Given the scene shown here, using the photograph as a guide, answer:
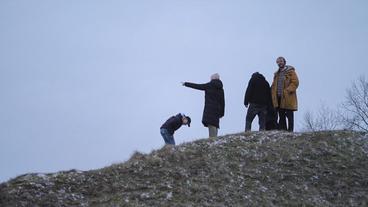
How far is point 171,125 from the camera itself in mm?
15703

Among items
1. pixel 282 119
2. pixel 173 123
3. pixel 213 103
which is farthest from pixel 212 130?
pixel 282 119

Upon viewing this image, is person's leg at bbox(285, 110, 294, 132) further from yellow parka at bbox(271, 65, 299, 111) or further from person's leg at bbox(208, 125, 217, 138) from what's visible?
person's leg at bbox(208, 125, 217, 138)

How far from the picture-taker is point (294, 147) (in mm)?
13727

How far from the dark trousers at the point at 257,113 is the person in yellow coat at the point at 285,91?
0.41 m

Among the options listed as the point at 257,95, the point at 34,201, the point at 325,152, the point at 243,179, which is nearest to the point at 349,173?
the point at 325,152

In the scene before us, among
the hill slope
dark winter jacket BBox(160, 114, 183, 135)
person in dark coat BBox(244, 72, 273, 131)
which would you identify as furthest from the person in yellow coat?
dark winter jacket BBox(160, 114, 183, 135)

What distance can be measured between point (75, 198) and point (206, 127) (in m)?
6.13

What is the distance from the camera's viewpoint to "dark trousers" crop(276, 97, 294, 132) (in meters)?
15.8

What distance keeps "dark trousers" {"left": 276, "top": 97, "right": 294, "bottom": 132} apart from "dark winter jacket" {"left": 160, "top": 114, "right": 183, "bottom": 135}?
2.97 meters

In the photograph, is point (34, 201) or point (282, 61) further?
point (282, 61)

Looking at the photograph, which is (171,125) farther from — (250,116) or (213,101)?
(250,116)

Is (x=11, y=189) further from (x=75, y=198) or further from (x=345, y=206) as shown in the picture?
(x=345, y=206)

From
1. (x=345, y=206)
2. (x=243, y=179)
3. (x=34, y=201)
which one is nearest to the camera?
(x=34, y=201)

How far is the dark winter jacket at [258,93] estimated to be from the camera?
51.3ft
